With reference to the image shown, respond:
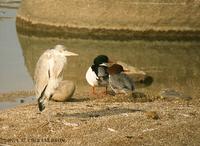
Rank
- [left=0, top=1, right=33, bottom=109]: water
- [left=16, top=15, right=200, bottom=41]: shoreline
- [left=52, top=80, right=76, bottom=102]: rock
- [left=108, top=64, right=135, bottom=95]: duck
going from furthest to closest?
[left=16, top=15, right=200, bottom=41]: shoreline
[left=0, top=1, right=33, bottom=109]: water
[left=52, top=80, right=76, bottom=102]: rock
[left=108, top=64, right=135, bottom=95]: duck

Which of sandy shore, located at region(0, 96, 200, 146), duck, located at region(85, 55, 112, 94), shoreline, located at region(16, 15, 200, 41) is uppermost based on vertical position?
sandy shore, located at region(0, 96, 200, 146)

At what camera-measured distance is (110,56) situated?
1939 cm

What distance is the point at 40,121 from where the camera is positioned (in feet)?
27.7

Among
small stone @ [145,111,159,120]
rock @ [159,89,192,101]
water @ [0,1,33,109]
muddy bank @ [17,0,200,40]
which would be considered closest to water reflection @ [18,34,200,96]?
water @ [0,1,33,109]

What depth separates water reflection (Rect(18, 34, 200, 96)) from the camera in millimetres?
16297

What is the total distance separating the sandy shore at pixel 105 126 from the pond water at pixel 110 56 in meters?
4.61

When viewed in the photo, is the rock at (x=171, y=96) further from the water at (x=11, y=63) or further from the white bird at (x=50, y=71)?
the white bird at (x=50, y=71)

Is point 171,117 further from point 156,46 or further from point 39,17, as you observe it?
point 39,17

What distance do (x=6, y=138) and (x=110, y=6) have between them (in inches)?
669

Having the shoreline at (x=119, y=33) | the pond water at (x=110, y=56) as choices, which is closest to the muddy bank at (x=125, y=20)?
the shoreline at (x=119, y=33)

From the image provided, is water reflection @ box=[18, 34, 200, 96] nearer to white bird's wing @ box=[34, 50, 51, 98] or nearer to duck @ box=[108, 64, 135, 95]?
duck @ box=[108, 64, 135, 95]

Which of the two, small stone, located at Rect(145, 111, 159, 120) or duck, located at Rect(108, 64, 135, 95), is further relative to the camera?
duck, located at Rect(108, 64, 135, 95)

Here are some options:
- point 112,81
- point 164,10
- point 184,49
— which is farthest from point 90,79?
point 164,10

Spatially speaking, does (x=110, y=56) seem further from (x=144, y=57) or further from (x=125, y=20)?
(x=125, y=20)
